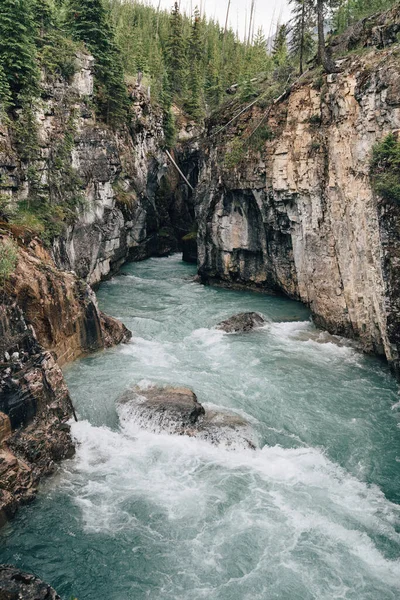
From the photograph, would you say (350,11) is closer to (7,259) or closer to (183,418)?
(7,259)

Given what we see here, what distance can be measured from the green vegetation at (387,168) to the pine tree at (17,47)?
1467 cm

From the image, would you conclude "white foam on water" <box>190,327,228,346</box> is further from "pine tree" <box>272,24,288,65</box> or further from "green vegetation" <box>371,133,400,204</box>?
"pine tree" <box>272,24,288,65</box>

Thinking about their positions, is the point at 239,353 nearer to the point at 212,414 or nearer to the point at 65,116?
the point at 212,414

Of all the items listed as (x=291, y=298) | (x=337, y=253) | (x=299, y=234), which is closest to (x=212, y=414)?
(x=337, y=253)

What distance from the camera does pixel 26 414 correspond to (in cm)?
1110

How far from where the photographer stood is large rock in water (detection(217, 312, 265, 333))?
2084 cm

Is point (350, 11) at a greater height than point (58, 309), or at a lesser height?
greater

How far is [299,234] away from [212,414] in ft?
39.8

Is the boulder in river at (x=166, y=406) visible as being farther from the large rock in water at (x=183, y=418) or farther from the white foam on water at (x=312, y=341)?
the white foam on water at (x=312, y=341)

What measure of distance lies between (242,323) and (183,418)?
29.6ft

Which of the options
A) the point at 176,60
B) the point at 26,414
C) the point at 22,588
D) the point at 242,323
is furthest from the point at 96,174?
the point at 176,60

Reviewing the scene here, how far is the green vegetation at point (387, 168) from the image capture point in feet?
48.7

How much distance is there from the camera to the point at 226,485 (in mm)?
10703

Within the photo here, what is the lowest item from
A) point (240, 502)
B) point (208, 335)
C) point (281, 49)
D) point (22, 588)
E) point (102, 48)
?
point (240, 502)
